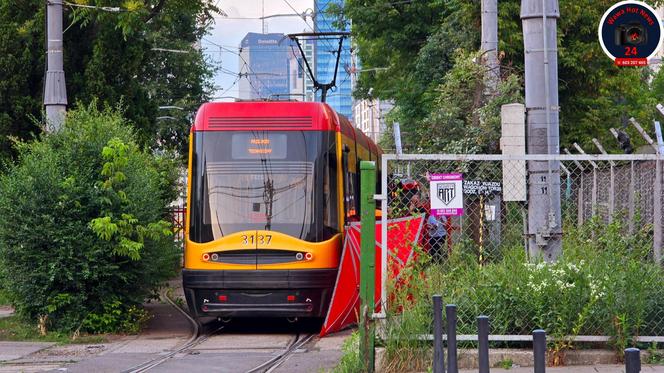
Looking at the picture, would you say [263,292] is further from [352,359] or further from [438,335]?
[438,335]

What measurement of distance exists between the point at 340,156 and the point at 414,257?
541 cm

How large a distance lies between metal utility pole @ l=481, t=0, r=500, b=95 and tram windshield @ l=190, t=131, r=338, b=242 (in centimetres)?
351

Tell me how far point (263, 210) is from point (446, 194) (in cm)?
538

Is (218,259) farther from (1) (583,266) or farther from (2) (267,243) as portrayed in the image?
(1) (583,266)

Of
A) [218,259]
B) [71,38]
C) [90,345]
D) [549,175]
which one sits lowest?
[90,345]

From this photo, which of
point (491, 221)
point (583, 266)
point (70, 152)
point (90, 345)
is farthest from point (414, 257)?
point (70, 152)

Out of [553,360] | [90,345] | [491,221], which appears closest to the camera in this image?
[553,360]

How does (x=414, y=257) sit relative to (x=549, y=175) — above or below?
below

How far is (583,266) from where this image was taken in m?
10.6

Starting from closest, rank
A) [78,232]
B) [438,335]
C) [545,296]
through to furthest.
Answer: [438,335], [545,296], [78,232]

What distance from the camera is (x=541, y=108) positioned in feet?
39.7

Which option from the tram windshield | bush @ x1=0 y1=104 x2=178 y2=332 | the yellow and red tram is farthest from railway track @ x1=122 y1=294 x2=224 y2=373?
the tram windshield

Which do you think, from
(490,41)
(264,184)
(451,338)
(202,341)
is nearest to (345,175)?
(264,184)

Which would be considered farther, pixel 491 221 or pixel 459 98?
pixel 459 98
